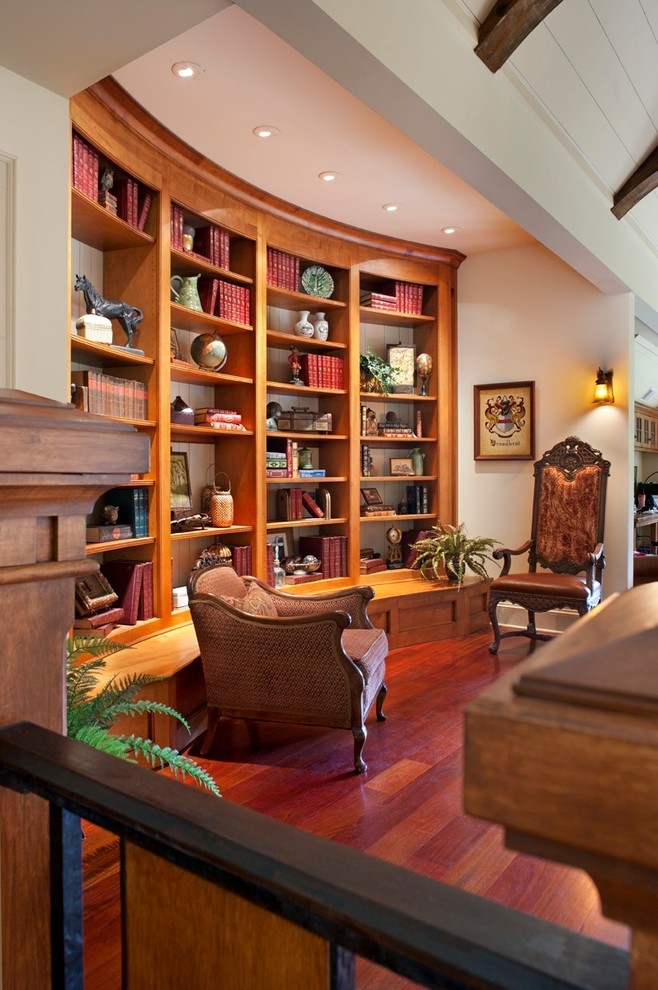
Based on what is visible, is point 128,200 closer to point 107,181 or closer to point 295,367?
point 107,181

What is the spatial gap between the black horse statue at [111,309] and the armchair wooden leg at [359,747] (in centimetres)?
225

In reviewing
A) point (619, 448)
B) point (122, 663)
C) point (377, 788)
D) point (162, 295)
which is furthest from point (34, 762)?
point (619, 448)

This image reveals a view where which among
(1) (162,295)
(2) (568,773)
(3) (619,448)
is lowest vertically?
(2) (568,773)

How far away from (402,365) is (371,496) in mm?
1126

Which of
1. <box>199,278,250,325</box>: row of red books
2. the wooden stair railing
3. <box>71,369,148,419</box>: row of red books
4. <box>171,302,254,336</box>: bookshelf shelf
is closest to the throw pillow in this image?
<box>71,369,148,419</box>: row of red books

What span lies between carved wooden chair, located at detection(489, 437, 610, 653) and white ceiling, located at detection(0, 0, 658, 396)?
4.39 ft

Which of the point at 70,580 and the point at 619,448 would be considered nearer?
the point at 70,580

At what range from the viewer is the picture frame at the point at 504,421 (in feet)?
18.7

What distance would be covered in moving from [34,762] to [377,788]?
7.96 ft

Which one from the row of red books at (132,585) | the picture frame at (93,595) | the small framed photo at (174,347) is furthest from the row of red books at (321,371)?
the picture frame at (93,595)

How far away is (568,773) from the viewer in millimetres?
284

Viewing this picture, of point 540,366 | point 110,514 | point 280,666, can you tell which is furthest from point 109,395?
point 540,366

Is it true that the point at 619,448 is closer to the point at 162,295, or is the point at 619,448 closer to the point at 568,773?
the point at 162,295

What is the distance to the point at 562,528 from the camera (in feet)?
17.4
